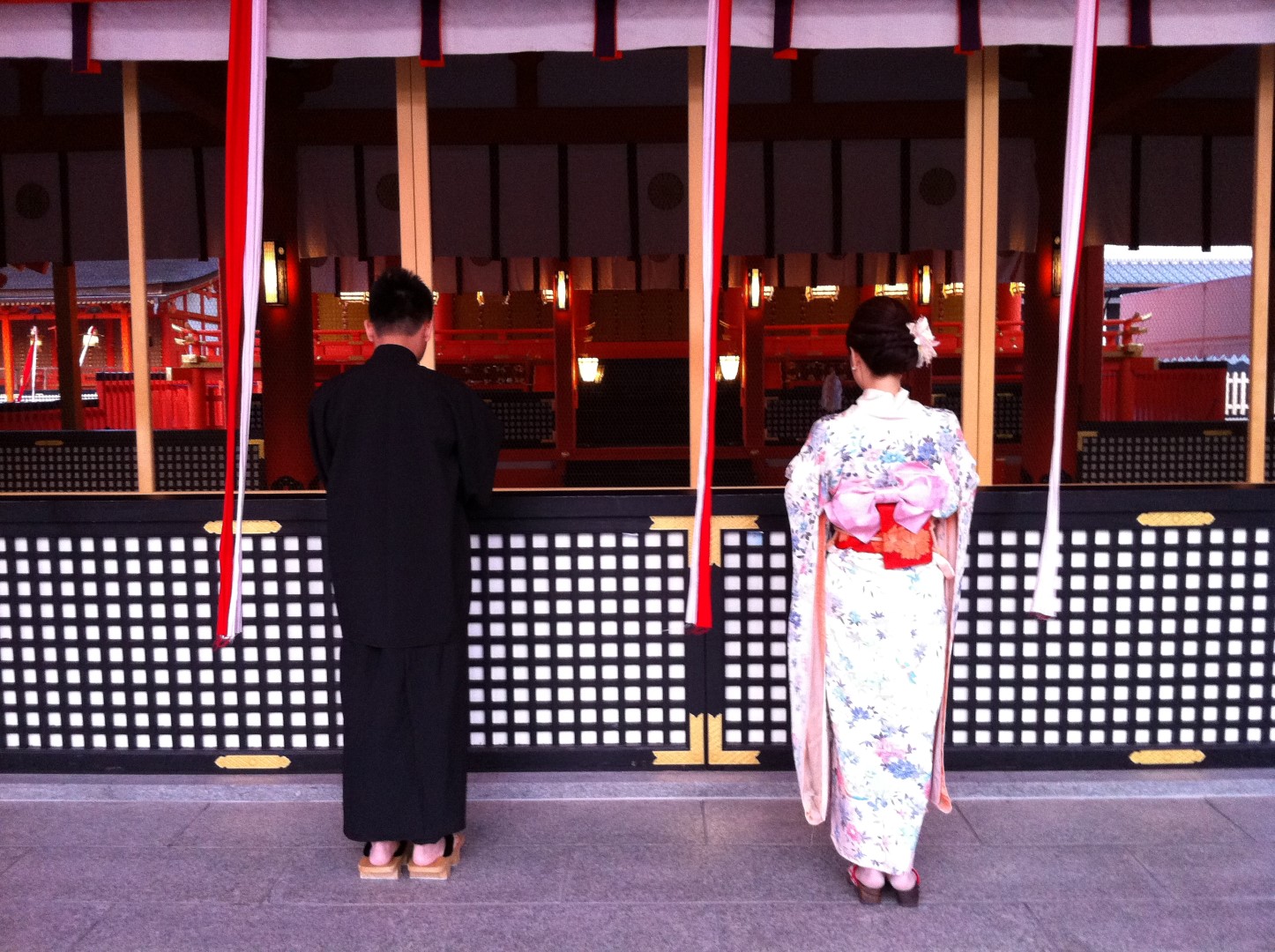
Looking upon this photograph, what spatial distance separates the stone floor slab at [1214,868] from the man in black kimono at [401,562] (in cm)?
210

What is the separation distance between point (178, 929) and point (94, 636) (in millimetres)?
1370

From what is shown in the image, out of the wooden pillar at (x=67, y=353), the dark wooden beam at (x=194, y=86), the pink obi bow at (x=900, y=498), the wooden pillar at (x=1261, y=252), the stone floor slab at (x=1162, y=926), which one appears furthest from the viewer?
the wooden pillar at (x=67, y=353)

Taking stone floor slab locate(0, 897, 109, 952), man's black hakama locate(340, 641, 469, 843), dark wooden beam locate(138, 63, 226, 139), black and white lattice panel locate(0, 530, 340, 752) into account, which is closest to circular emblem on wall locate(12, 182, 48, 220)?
dark wooden beam locate(138, 63, 226, 139)

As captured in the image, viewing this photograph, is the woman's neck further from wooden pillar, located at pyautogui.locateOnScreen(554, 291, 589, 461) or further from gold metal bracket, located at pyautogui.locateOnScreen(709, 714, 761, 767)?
wooden pillar, located at pyautogui.locateOnScreen(554, 291, 589, 461)

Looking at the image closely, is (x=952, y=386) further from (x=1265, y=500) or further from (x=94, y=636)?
(x=94, y=636)

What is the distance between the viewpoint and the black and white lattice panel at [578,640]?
11.1 feet

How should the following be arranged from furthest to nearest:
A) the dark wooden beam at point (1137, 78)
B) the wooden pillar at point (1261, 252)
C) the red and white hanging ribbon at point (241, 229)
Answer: the dark wooden beam at point (1137, 78) < the wooden pillar at point (1261, 252) < the red and white hanging ribbon at point (241, 229)

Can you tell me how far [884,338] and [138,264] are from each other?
Result: 270cm

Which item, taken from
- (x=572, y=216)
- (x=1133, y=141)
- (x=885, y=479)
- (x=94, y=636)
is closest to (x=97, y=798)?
(x=94, y=636)

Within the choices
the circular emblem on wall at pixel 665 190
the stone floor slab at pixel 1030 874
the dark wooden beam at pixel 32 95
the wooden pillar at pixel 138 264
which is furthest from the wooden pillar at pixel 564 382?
the stone floor slab at pixel 1030 874

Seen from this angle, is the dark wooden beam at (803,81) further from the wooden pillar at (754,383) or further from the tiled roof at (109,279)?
the tiled roof at (109,279)

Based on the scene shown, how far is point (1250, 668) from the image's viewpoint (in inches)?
133

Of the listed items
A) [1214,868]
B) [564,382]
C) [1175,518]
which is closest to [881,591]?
[1214,868]

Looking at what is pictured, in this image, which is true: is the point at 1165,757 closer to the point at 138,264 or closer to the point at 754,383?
the point at 138,264
